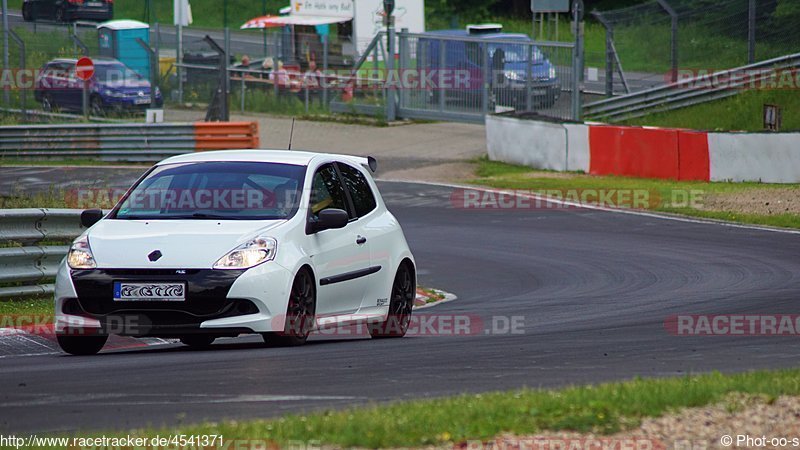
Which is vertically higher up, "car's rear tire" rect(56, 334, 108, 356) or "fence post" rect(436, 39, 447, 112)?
"fence post" rect(436, 39, 447, 112)

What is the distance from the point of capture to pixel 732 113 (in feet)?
101

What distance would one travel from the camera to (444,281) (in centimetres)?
1569

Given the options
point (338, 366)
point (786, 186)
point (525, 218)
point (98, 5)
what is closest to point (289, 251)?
point (338, 366)

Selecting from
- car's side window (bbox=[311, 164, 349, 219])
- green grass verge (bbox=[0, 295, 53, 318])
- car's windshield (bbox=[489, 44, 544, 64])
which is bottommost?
green grass verge (bbox=[0, 295, 53, 318])

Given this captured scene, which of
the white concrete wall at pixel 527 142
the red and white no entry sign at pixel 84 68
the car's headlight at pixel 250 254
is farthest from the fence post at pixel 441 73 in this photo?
the car's headlight at pixel 250 254

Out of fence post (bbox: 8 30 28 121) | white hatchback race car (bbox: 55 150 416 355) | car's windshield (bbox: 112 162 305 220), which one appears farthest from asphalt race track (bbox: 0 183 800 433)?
fence post (bbox: 8 30 28 121)

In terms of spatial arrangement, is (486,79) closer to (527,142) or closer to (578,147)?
(527,142)

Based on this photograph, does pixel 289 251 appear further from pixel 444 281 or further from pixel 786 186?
pixel 786 186

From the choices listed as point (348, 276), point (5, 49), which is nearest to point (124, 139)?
point (5, 49)

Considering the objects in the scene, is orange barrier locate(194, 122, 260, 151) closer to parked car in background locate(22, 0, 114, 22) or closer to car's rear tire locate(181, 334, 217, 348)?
car's rear tire locate(181, 334, 217, 348)

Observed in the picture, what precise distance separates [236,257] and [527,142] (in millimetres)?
19824

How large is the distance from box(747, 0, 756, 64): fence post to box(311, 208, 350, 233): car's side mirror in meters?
21.7

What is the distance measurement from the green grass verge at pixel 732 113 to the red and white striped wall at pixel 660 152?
4058 mm

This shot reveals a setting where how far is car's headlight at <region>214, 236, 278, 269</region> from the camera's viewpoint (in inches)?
361
